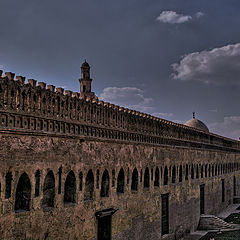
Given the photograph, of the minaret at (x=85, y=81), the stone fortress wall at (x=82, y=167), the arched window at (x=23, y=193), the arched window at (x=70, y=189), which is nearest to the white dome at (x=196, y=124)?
the minaret at (x=85, y=81)

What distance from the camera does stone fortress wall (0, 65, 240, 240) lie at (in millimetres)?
6629

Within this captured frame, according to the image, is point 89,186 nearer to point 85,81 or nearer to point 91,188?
point 91,188

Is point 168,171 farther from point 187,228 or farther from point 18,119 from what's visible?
point 18,119

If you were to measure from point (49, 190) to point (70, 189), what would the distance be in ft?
2.65

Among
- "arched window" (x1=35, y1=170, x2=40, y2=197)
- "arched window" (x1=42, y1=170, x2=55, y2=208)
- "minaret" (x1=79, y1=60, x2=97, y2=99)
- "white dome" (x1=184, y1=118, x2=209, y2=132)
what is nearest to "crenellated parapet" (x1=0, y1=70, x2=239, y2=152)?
→ "arched window" (x1=35, y1=170, x2=40, y2=197)

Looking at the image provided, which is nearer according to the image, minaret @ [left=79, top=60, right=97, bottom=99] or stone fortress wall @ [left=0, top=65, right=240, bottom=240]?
stone fortress wall @ [left=0, top=65, right=240, bottom=240]

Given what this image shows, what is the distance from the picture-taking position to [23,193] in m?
6.93

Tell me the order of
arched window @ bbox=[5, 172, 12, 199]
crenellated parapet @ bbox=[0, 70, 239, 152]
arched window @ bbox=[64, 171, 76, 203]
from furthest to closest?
arched window @ bbox=[64, 171, 76, 203]
crenellated parapet @ bbox=[0, 70, 239, 152]
arched window @ bbox=[5, 172, 12, 199]

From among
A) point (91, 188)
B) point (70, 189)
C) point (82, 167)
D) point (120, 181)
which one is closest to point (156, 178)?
point (120, 181)

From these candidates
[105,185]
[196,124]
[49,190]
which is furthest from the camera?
[196,124]

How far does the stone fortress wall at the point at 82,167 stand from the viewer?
21.7ft

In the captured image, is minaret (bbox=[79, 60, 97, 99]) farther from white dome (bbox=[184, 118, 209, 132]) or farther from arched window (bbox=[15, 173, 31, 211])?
white dome (bbox=[184, 118, 209, 132])

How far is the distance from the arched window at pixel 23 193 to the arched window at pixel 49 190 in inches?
23.5

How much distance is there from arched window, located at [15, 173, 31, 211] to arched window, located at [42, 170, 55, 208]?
23.5 inches
